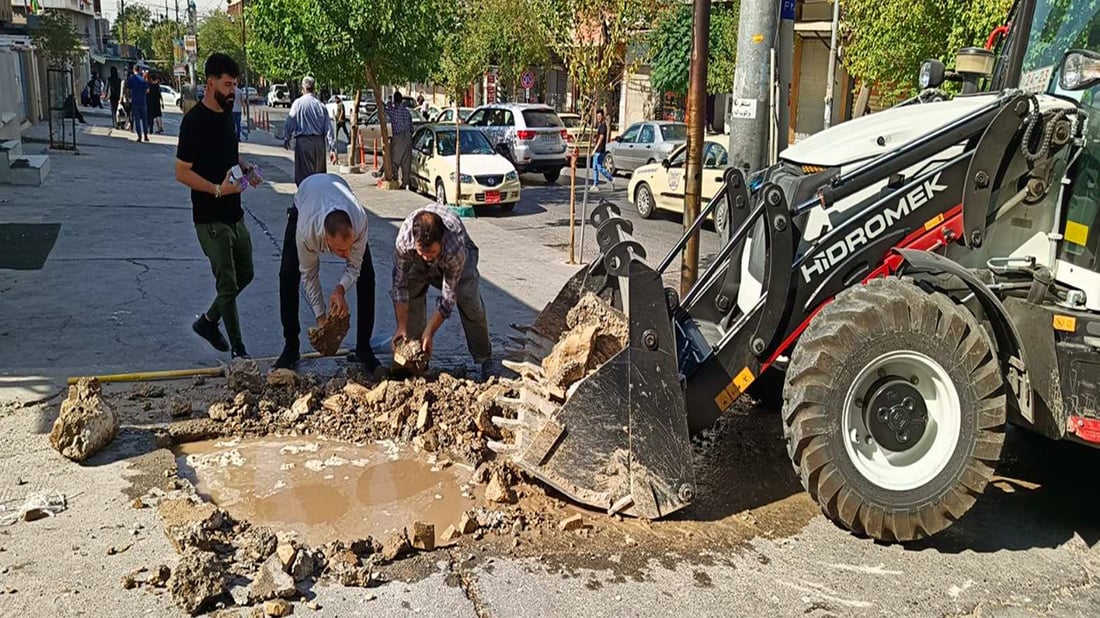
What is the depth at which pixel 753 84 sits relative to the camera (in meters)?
7.64

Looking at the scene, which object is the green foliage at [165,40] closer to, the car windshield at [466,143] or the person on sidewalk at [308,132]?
the car windshield at [466,143]

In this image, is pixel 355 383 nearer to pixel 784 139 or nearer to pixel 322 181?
pixel 322 181

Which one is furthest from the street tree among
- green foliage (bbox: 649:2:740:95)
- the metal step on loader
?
green foliage (bbox: 649:2:740:95)

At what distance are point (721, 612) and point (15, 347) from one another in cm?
599

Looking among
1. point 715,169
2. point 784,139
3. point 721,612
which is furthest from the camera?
point 715,169

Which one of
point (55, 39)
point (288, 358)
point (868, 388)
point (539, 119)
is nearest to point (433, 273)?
point (288, 358)

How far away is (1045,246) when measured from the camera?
4707mm

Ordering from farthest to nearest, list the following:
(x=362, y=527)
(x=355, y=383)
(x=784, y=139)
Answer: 1. (x=784, y=139)
2. (x=355, y=383)
3. (x=362, y=527)

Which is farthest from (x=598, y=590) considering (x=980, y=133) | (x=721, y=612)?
(x=980, y=133)

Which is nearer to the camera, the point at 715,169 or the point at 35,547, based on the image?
the point at 35,547

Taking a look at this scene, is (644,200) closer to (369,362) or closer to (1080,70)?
(369,362)

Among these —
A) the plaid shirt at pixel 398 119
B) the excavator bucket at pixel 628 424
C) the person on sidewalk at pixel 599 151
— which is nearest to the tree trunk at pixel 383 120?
the plaid shirt at pixel 398 119

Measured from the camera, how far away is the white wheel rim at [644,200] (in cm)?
1723

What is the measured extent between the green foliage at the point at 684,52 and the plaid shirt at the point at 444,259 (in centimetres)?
2063
